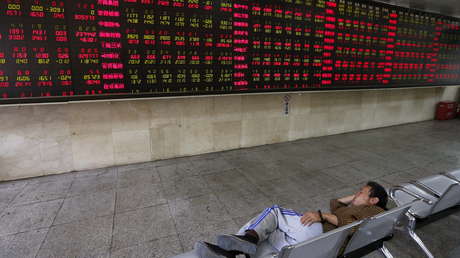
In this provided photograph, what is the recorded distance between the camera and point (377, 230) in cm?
177

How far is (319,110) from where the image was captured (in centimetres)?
617

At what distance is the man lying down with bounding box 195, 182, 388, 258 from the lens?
5.62 feet

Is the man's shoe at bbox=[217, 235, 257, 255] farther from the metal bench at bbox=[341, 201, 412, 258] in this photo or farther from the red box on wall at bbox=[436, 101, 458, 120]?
the red box on wall at bbox=[436, 101, 458, 120]

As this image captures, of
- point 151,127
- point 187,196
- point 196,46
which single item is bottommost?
point 187,196

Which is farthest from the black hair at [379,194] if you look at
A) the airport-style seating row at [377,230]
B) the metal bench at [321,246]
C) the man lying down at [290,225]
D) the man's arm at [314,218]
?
the metal bench at [321,246]

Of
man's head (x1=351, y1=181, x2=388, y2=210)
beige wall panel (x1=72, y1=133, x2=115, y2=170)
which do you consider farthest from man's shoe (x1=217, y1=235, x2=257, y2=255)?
beige wall panel (x1=72, y1=133, x2=115, y2=170)

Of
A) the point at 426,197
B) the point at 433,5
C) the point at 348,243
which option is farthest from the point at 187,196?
the point at 433,5

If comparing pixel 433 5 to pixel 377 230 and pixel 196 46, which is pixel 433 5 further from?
pixel 377 230

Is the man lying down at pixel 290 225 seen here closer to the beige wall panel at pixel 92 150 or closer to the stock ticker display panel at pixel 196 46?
the stock ticker display panel at pixel 196 46

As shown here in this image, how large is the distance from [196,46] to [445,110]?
925cm

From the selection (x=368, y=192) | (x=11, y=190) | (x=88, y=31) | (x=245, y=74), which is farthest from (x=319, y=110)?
(x=11, y=190)

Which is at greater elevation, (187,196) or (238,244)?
(238,244)

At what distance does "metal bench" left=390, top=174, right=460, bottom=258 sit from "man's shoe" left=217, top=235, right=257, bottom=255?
1.49 m

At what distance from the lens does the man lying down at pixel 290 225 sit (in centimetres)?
171
